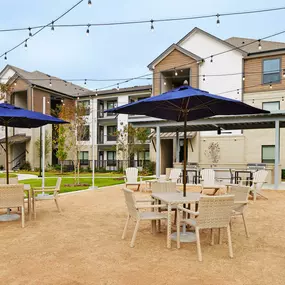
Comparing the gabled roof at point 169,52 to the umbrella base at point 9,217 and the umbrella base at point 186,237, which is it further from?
the umbrella base at point 186,237

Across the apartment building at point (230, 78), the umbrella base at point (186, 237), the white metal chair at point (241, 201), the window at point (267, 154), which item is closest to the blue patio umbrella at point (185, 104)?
the umbrella base at point (186, 237)

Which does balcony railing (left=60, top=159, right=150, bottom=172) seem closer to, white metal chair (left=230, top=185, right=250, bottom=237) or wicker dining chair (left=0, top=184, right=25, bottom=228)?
wicker dining chair (left=0, top=184, right=25, bottom=228)

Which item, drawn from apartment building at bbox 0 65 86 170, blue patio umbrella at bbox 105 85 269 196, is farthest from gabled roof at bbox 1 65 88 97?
blue patio umbrella at bbox 105 85 269 196

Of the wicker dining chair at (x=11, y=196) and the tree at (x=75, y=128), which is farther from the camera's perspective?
the tree at (x=75, y=128)

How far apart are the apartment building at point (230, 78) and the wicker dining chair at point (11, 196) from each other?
14.4 meters

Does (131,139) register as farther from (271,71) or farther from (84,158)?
(271,71)

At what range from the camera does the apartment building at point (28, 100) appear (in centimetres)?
2819

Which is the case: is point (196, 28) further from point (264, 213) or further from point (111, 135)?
point (264, 213)

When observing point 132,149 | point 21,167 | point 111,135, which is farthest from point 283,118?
point 21,167

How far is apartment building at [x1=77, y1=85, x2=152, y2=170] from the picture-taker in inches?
1070

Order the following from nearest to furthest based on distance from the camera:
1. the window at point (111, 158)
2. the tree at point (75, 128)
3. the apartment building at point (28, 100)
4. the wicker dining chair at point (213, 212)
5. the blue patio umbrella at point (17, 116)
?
the wicker dining chair at point (213, 212), the blue patio umbrella at point (17, 116), the tree at point (75, 128), the apartment building at point (28, 100), the window at point (111, 158)

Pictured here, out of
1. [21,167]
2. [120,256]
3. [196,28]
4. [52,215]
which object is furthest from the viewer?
[21,167]

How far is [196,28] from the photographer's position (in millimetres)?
23016

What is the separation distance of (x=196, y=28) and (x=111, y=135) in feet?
41.7
